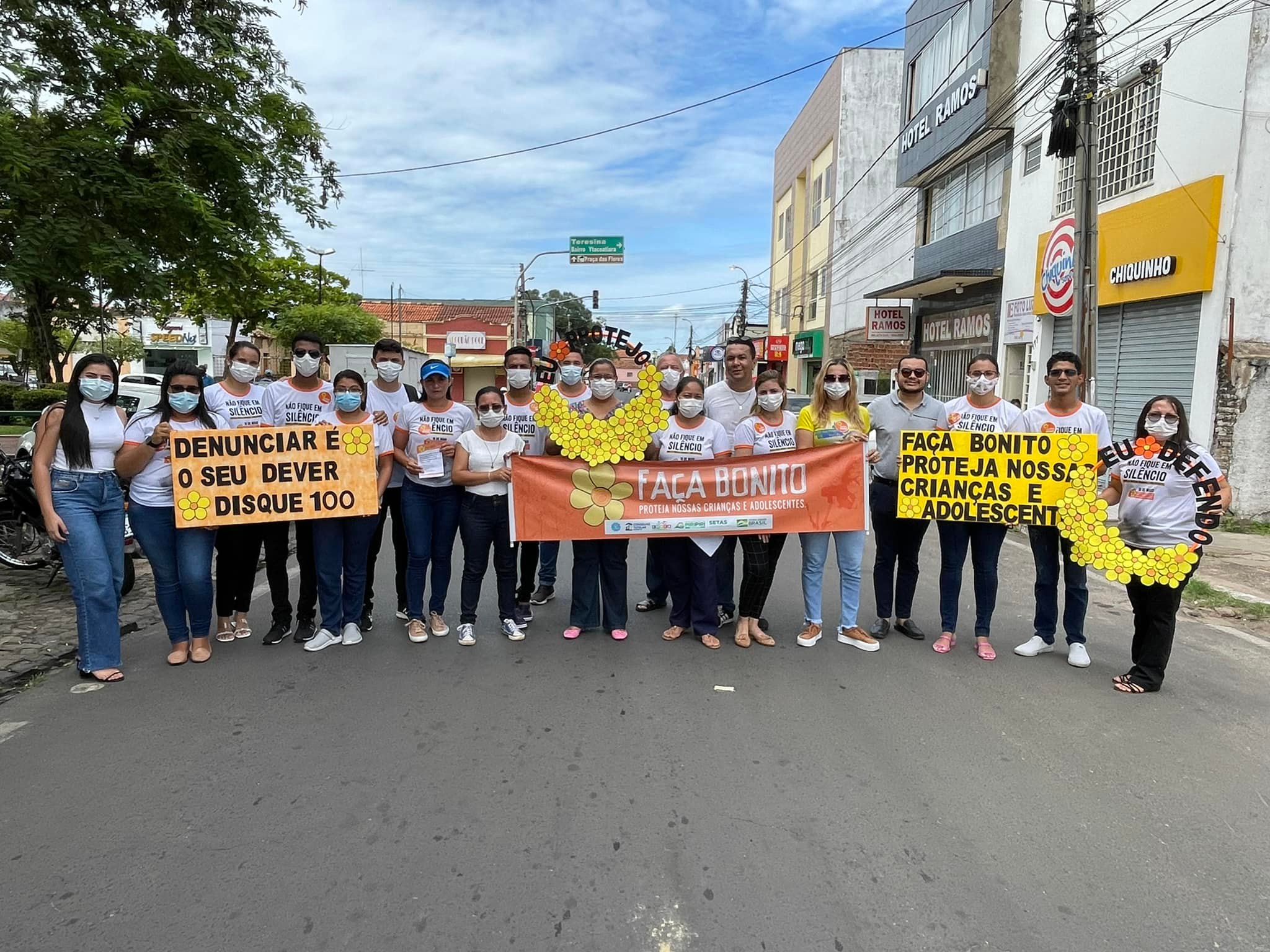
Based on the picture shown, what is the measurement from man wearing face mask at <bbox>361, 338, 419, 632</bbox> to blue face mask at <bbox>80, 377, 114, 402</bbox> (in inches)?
59.3

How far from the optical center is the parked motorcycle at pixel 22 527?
6.65 m

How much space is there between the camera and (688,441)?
5492 millimetres

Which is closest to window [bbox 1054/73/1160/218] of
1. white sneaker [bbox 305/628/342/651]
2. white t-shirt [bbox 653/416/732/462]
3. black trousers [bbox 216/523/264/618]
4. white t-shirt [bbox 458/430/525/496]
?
white t-shirt [bbox 653/416/732/462]

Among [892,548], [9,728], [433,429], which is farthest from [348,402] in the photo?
[892,548]

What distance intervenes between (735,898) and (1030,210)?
666 inches

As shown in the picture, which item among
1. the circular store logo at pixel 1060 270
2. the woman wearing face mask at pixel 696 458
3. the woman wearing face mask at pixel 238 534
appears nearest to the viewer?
the woman wearing face mask at pixel 238 534

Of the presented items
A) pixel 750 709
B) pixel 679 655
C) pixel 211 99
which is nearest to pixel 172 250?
pixel 211 99

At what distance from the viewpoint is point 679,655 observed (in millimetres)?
5211

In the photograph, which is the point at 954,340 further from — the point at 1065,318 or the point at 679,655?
the point at 679,655

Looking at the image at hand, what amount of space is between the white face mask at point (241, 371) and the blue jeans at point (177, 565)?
976 mm

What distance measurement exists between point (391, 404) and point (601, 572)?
206 centimetres

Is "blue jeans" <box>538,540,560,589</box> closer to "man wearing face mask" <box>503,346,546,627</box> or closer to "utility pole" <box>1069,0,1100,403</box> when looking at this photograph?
"man wearing face mask" <box>503,346,546,627</box>

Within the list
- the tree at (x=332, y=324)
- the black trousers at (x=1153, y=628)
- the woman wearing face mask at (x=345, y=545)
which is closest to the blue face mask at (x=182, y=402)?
the woman wearing face mask at (x=345, y=545)

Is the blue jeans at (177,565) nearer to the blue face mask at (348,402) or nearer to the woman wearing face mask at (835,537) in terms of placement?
the blue face mask at (348,402)
